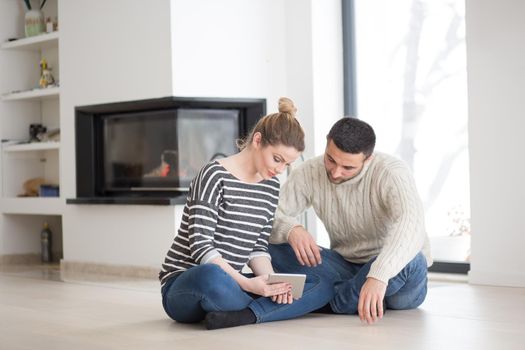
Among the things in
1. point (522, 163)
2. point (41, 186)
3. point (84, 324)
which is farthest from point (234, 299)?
point (41, 186)

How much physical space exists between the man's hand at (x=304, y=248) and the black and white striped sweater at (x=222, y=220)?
11cm

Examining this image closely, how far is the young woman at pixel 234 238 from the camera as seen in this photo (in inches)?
127

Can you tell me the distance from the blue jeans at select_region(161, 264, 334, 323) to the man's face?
17.2 inches

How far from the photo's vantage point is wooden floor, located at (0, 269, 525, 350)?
3.02 m

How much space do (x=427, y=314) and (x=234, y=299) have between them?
85cm

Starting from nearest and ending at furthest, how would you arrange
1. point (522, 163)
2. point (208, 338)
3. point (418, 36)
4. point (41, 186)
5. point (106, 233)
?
1. point (208, 338)
2. point (522, 163)
3. point (418, 36)
4. point (106, 233)
5. point (41, 186)

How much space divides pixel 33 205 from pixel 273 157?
3936mm

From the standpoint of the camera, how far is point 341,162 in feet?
10.9

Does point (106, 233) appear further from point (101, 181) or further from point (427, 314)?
point (427, 314)

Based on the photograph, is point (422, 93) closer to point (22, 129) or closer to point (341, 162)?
point (341, 162)

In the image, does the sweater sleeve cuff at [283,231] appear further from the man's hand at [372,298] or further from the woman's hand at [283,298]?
the man's hand at [372,298]

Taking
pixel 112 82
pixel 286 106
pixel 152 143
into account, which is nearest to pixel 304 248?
pixel 286 106

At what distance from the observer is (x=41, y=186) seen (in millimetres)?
6887

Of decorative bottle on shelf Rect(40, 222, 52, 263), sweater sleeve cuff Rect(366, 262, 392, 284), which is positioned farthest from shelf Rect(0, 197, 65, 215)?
sweater sleeve cuff Rect(366, 262, 392, 284)
